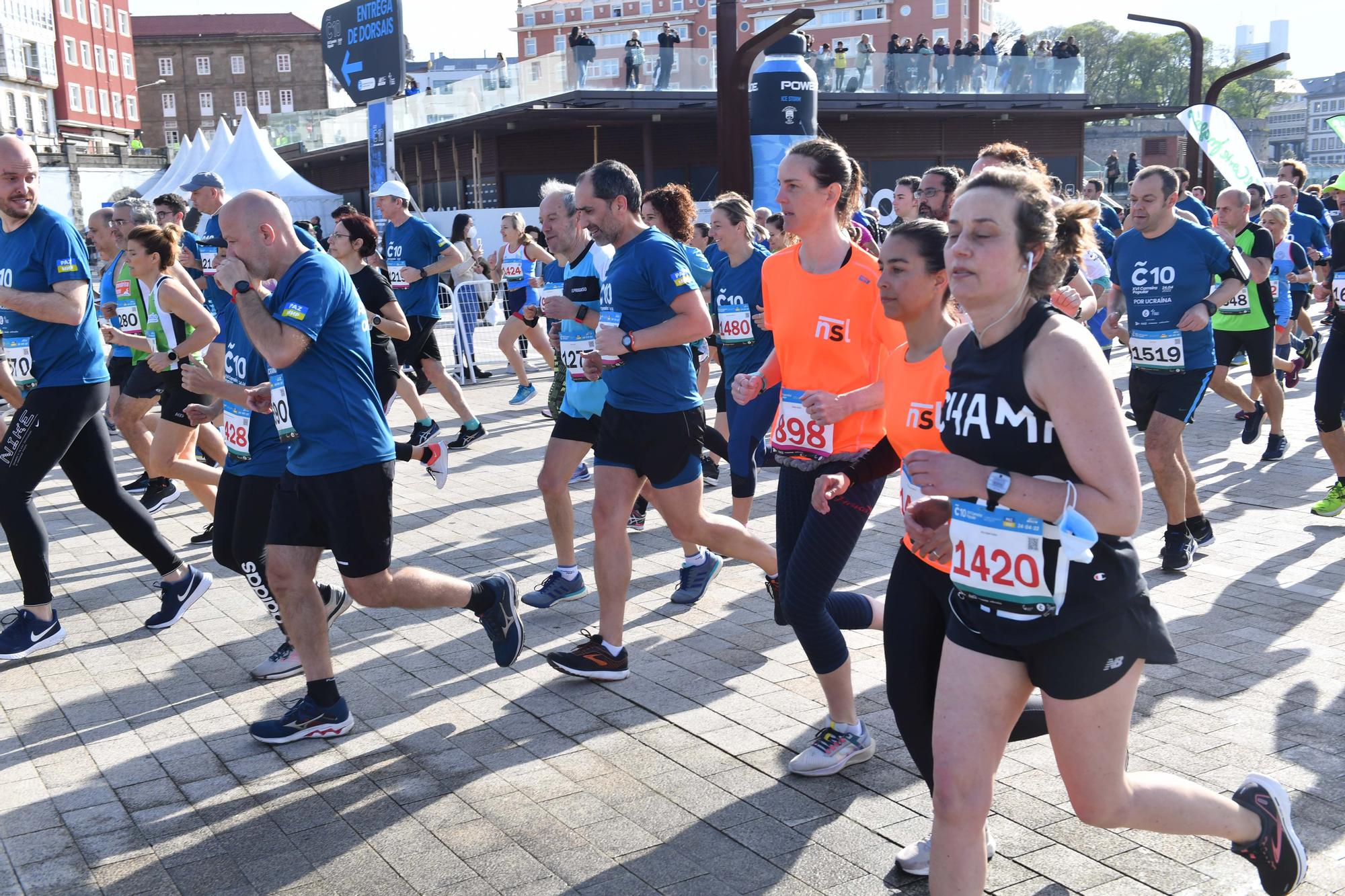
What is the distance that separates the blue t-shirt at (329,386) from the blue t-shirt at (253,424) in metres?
0.67

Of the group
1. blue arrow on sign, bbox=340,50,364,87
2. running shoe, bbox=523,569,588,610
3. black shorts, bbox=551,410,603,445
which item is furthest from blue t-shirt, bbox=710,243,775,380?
blue arrow on sign, bbox=340,50,364,87

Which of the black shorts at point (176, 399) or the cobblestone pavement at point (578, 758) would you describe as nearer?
the cobblestone pavement at point (578, 758)

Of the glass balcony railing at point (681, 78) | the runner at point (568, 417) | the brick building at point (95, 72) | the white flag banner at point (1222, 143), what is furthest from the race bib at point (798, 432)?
the brick building at point (95, 72)

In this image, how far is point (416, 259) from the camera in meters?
11.1

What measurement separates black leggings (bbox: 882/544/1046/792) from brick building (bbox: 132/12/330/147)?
106m

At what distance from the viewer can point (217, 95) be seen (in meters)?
103

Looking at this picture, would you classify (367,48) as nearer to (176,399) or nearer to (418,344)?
(418,344)

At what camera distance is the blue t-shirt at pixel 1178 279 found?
6594 millimetres

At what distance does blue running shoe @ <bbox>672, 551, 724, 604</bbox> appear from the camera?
6.14 m

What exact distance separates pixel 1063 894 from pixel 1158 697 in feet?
5.31

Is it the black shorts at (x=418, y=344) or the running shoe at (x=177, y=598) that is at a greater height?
the black shorts at (x=418, y=344)

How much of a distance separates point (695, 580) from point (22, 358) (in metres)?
3.31

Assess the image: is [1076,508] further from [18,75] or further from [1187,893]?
[18,75]

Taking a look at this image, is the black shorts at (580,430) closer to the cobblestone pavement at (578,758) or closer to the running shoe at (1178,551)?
the cobblestone pavement at (578,758)
